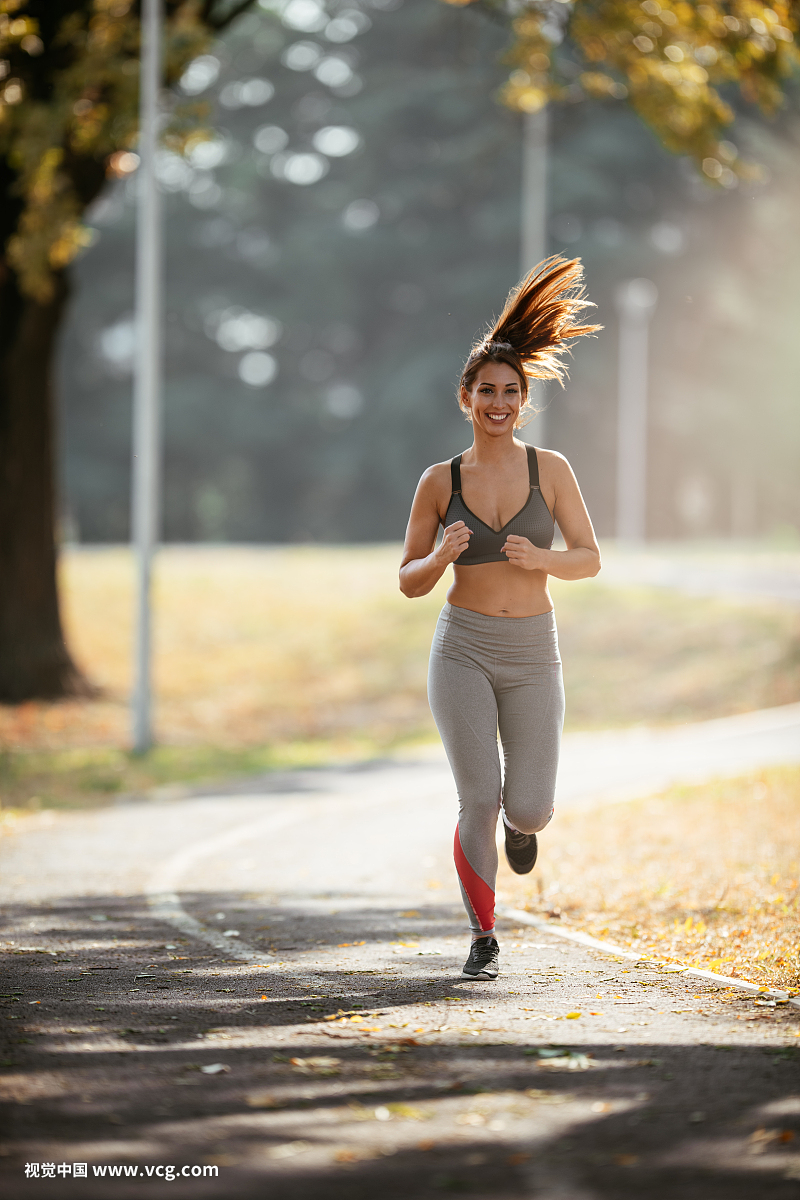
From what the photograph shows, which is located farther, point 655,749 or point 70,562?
point 70,562

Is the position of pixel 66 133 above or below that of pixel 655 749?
above

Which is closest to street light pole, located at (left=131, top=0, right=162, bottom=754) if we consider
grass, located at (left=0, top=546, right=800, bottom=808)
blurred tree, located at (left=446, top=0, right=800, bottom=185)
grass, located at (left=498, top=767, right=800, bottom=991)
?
grass, located at (left=0, top=546, right=800, bottom=808)

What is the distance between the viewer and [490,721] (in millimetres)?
5250

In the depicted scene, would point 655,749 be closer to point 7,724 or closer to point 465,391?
point 7,724

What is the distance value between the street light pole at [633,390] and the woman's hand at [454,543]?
3304 cm

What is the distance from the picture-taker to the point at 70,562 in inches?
1083

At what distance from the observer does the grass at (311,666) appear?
50.8ft

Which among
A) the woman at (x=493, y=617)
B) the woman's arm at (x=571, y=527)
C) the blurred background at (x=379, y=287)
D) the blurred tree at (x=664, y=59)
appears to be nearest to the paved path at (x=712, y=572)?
the blurred tree at (x=664, y=59)

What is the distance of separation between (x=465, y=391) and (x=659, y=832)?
→ 197 inches

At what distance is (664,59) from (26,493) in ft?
27.5

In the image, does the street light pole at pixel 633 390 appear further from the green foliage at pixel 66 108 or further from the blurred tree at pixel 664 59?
the green foliage at pixel 66 108

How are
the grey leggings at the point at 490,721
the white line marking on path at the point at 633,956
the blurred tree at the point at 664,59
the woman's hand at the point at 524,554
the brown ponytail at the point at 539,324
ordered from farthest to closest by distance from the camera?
the blurred tree at the point at 664,59
the brown ponytail at the point at 539,324
the grey leggings at the point at 490,721
the woman's hand at the point at 524,554
the white line marking on path at the point at 633,956

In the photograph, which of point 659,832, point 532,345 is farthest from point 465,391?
point 659,832

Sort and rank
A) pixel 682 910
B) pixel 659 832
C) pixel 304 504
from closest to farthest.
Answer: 1. pixel 682 910
2. pixel 659 832
3. pixel 304 504
